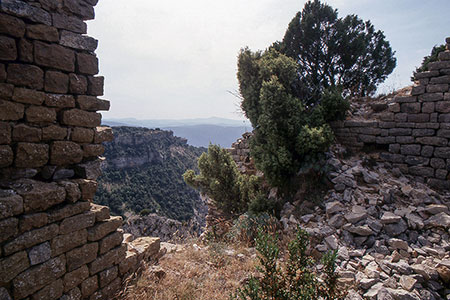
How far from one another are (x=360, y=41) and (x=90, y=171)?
11849mm

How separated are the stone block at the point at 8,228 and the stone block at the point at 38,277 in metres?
0.40

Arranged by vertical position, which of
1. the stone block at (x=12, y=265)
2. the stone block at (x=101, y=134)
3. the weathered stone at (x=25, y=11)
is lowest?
the stone block at (x=12, y=265)

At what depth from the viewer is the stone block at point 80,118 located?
2.83 metres

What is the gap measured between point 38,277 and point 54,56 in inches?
88.9

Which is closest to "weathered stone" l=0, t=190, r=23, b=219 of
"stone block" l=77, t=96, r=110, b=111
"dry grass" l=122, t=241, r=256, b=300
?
"stone block" l=77, t=96, r=110, b=111

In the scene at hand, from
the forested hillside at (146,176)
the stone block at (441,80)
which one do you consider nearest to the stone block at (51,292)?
the stone block at (441,80)

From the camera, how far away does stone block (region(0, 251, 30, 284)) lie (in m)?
2.23

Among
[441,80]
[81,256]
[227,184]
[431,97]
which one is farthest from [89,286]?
[441,80]

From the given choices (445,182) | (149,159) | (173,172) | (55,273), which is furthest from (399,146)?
(149,159)

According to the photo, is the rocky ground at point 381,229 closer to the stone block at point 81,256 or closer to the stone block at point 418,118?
the stone block at point 418,118

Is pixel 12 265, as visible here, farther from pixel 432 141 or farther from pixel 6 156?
pixel 432 141

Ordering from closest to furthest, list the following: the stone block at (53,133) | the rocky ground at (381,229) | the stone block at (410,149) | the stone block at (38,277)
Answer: the stone block at (38,277) → the stone block at (53,133) → the rocky ground at (381,229) → the stone block at (410,149)

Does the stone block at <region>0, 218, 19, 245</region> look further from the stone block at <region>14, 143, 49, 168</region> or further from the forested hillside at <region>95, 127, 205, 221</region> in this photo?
the forested hillside at <region>95, 127, 205, 221</region>

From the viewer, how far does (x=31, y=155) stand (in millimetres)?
2557
